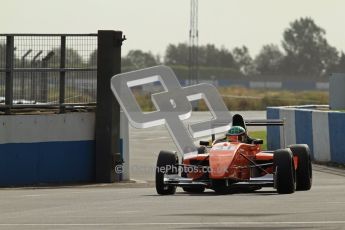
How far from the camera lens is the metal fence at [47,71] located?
25203 mm

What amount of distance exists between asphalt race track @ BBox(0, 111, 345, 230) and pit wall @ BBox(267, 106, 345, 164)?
20.1ft

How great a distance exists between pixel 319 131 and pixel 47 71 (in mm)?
8022

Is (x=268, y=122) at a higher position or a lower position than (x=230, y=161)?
higher

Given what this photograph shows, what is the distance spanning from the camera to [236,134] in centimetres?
1914

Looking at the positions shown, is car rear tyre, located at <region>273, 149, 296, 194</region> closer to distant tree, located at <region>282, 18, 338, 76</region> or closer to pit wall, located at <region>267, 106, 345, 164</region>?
pit wall, located at <region>267, 106, 345, 164</region>

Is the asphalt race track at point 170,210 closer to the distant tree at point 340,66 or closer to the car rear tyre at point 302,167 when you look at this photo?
the car rear tyre at point 302,167

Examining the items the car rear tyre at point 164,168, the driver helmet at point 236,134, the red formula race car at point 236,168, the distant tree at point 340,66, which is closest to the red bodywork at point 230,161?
the red formula race car at point 236,168

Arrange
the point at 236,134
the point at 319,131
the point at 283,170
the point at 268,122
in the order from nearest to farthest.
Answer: the point at 283,170 → the point at 236,134 → the point at 268,122 → the point at 319,131

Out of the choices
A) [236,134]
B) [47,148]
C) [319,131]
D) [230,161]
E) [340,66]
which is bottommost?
[230,161]

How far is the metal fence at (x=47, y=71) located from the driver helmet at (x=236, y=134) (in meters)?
7.28

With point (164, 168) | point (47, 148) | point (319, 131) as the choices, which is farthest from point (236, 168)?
point (319, 131)

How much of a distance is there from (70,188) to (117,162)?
2.09 m

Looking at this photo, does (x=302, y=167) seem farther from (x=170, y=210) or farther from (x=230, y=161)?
(x=170, y=210)

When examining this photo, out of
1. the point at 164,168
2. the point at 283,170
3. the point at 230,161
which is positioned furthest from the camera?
the point at 164,168
